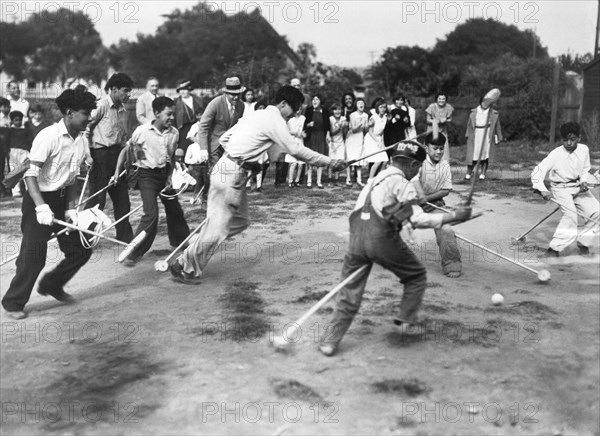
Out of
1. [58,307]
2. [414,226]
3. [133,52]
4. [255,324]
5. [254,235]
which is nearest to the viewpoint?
[414,226]

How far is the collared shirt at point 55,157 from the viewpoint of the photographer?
6.77 meters

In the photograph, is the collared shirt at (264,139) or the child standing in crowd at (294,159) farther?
the child standing in crowd at (294,159)

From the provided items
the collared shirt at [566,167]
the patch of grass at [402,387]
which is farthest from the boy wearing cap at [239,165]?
the collared shirt at [566,167]

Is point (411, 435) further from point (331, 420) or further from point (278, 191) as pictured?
point (278, 191)

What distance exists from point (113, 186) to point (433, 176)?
3878mm

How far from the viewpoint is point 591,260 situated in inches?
357

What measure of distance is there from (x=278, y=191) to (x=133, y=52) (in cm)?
7227

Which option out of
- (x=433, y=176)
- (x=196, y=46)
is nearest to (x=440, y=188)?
(x=433, y=176)

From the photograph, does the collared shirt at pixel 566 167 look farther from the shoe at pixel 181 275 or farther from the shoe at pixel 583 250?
the shoe at pixel 181 275

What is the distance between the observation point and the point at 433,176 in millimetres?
8492

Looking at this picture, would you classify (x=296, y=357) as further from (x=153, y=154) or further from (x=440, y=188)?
(x=153, y=154)

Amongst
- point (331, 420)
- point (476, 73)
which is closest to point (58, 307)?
point (331, 420)

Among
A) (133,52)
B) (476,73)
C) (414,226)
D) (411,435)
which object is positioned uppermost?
(133,52)

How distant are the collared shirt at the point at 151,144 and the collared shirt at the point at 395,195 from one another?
3363 millimetres
